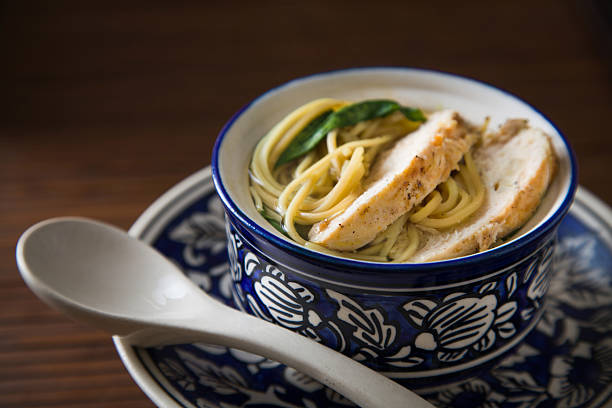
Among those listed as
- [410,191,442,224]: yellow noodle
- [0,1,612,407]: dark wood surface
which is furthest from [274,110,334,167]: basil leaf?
[0,1,612,407]: dark wood surface

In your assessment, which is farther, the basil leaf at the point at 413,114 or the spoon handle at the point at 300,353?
the basil leaf at the point at 413,114

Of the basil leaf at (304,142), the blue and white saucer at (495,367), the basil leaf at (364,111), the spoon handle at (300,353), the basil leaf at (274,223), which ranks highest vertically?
the basil leaf at (364,111)

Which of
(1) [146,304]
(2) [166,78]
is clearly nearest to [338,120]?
(1) [146,304]

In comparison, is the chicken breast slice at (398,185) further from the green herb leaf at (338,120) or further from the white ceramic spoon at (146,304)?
the white ceramic spoon at (146,304)

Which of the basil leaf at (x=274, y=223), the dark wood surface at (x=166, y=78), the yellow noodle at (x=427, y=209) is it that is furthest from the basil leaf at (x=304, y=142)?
the dark wood surface at (x=166, y=78)

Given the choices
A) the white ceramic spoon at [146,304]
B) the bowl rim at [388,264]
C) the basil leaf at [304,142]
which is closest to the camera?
the bowl rim at [388,264]

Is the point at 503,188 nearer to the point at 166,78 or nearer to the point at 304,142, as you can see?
the point at 304,142
